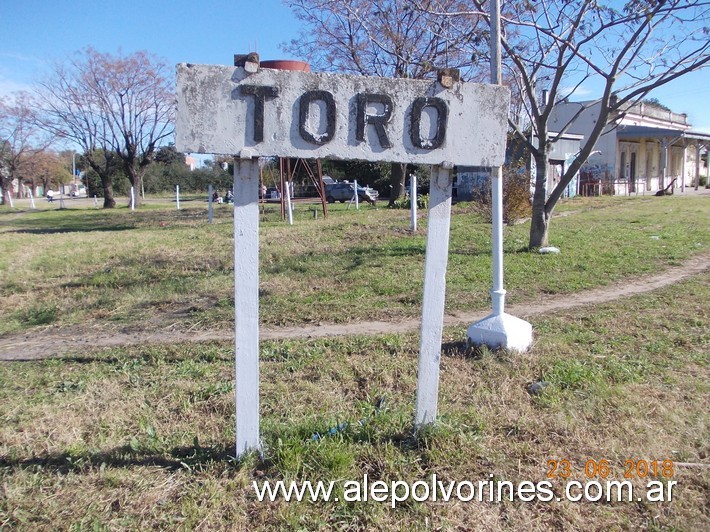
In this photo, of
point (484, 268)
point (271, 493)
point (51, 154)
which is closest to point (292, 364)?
point (271, 493)

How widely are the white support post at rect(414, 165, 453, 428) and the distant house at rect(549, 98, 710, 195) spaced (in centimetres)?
2622

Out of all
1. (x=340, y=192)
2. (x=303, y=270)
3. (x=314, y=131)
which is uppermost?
(x=340, y=192)

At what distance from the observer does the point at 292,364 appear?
4746 mm

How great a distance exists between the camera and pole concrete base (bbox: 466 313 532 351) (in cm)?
482

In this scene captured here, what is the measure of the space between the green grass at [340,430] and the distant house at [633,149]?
82.8 ft

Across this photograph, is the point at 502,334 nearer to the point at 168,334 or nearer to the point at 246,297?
the point at 246,297

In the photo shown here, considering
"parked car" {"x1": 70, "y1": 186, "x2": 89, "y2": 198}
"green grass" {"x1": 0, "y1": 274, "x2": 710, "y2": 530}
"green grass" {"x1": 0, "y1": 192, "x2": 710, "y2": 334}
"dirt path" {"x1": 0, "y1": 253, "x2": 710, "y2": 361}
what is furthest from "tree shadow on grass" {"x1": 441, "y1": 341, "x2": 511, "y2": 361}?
"parked car" {"x1": 70, "y1": 186, "x2": 89, "y2": 198}

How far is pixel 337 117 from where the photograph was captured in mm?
3041

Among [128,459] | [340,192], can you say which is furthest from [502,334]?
[340,192]

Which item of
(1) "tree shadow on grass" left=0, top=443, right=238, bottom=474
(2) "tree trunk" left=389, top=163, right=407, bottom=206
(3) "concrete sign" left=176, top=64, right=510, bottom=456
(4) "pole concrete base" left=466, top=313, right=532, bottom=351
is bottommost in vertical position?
(1) "tree shadow on grass" left=0, top=443, right=238, bottom=474

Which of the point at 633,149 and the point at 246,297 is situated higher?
the point at 633,149

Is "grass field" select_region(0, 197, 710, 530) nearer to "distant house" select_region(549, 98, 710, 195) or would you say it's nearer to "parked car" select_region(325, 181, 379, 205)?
"parked car" select_region(325, 181, 379, 205)

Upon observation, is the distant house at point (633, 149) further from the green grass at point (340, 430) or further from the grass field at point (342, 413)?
the green grass at point (340, 430)

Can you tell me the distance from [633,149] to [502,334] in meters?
34.2
